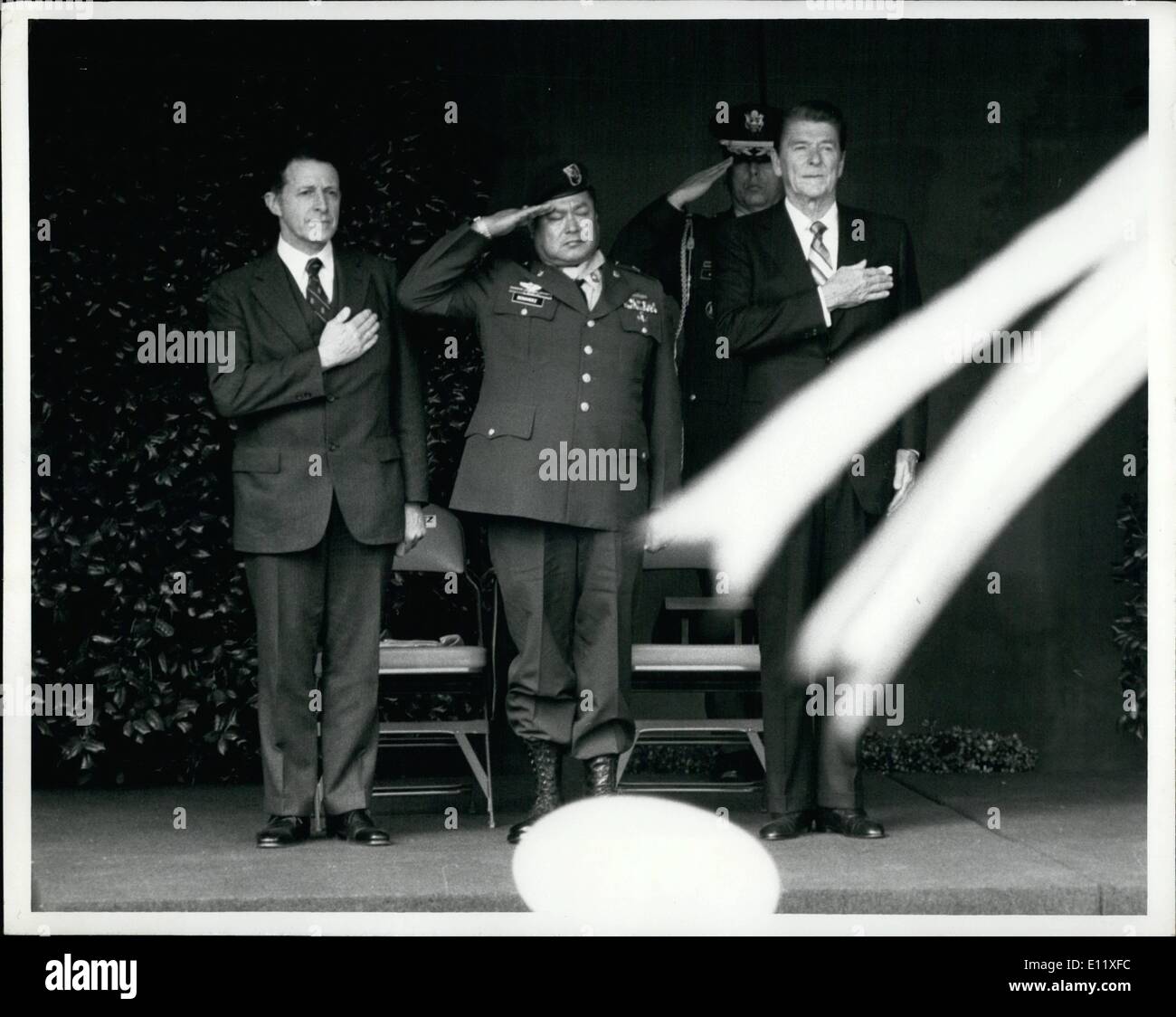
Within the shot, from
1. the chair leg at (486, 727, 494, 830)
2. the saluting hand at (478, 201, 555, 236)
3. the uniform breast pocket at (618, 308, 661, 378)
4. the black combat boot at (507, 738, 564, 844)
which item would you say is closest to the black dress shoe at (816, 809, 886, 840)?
the black combat boot at (507, 738, 564, 844)

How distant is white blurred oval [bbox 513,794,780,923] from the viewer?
5.09 metres

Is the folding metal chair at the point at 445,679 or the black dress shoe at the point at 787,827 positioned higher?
the folding metal chair at the point at 445,679

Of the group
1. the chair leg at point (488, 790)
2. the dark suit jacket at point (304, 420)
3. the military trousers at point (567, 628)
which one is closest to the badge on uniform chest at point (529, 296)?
the dark suit jacket at point (304, 420)

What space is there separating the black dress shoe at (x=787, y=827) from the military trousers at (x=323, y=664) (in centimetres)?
118

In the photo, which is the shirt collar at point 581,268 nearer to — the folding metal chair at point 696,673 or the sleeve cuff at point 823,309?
the sleeve cuff at point 823,309

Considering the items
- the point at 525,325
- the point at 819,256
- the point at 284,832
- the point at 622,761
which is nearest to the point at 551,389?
the point at 525,325

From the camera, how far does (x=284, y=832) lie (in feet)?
19.0

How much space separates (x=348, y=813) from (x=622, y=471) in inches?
51.1

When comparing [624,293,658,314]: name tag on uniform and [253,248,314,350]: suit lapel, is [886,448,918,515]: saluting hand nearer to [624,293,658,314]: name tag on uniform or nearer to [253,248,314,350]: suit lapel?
[624,293,658,314]: name tag on uniform

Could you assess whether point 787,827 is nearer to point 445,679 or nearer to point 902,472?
point 902,472

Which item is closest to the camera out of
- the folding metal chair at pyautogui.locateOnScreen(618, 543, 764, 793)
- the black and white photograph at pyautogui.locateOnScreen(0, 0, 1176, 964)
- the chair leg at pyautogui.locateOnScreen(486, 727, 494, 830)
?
the black and white photograph at pyautogui.locateOnScreen(0, 0, 1176, 964)

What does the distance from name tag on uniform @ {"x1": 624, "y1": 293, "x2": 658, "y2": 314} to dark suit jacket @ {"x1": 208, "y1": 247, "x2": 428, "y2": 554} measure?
0.72 m

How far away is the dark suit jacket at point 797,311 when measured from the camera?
5922 millimetres
